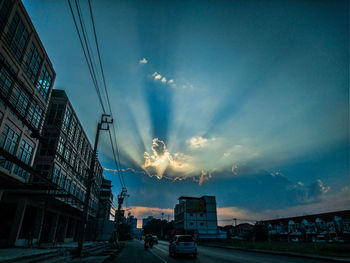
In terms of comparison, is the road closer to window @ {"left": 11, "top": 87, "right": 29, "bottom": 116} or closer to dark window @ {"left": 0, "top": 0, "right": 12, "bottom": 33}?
window @ {"left": 11, "top": 87, "right": 29, "bottom": 116}

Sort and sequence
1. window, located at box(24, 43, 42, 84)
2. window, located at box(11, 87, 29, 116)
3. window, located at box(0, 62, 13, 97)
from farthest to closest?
window, located at box(24, 43, 42, 84), window, located at box(11, 87, 29, 116), window, located at box(0, 62, 13, 97)

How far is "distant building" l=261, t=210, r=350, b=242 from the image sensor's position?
57797 mm

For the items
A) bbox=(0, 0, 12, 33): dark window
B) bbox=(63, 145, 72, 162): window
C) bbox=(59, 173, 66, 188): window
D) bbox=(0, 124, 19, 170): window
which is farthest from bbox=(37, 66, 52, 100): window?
bbox=(59, 173, 66, 188): window

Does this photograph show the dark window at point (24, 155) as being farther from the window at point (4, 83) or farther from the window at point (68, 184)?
the window at point (68, 184)

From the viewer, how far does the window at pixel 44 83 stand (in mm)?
23233

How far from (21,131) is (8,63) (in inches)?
260

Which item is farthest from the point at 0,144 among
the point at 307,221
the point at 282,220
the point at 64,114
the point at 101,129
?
the point at 282,220

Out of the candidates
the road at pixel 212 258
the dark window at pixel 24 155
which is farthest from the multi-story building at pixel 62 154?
the road at pixel 212 258

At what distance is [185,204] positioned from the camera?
7700cm

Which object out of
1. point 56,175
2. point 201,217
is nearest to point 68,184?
point 56,175

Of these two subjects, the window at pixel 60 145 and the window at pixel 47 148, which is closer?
the window at pixel 47 148

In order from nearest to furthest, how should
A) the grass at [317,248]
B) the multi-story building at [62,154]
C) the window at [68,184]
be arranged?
the grass at [317,248]
the multi-story building at [62,154]
the window at [68,184]

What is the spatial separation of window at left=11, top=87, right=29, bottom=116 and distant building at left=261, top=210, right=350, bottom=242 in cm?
6095

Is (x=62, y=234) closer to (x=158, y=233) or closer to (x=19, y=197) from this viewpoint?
(x=19, y=197)
